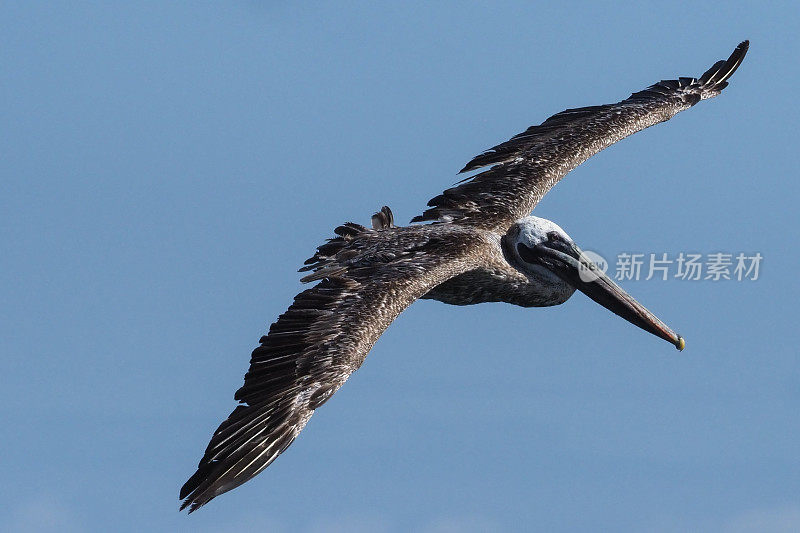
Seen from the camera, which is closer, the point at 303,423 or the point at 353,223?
the point at 303,423

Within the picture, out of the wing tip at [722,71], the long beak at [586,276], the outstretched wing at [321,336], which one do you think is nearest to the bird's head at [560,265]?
the long beak at [586,276]

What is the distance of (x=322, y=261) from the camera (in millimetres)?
13727

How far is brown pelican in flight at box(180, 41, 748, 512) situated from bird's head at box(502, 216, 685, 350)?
14 millimetres

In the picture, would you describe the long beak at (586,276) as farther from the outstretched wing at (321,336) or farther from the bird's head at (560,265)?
the outstretched wing at (321,336)

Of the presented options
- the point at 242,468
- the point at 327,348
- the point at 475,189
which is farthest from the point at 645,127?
the point at 242,468

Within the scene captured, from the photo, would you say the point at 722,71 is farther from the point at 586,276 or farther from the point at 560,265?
the point at 560,265

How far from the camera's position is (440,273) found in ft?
42.9

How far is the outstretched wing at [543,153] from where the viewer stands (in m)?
15.2

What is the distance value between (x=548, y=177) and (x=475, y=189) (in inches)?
39.6

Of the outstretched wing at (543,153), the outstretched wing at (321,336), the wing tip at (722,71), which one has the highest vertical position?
the wing tip at (722,71)

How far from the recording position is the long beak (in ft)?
46.4

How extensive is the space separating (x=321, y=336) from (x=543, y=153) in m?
5.50

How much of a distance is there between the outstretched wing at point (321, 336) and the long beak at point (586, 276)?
0.91 m

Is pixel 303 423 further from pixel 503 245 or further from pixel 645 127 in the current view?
pixel 645 127
